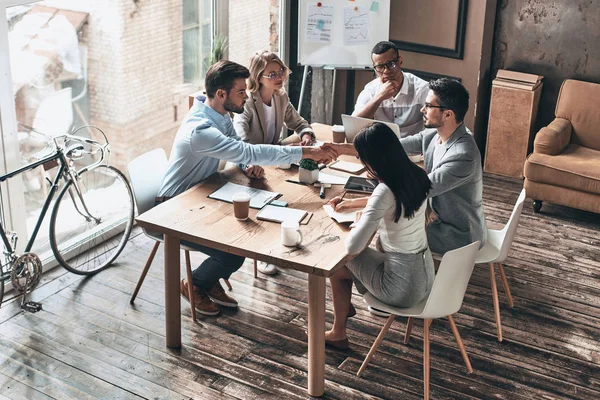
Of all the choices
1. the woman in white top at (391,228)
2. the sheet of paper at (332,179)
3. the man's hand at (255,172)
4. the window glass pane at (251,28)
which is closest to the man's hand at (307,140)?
the sheet of paper at (332,179)

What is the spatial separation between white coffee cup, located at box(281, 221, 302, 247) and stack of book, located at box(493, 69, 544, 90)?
3512mm

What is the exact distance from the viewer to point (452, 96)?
386 centimetres

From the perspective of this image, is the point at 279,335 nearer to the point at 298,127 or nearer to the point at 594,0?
the point at 298,127

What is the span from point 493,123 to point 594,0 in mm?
1230

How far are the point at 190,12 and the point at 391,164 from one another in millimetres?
2841

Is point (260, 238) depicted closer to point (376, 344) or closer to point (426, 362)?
point (376, 344)

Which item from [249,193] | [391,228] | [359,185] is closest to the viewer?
[391,228]

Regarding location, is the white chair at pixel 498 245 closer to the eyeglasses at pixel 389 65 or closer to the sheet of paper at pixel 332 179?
the sheet of paper at pixel 332 179

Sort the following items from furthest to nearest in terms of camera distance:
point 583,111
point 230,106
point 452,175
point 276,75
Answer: point 583,111, point 276,75, point 230,106, point 452,175

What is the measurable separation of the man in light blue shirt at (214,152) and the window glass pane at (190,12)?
154 centimetres

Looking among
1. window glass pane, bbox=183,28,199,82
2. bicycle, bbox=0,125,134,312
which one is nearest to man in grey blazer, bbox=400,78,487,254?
bicycle, bbox=0,125,134,312

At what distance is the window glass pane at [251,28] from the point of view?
6.23 m

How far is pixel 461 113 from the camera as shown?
153 inches

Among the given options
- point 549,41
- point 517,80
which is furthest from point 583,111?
point 549,41
